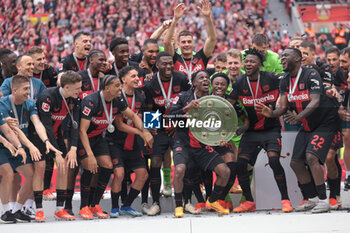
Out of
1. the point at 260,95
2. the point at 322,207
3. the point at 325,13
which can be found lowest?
the point at 322,207

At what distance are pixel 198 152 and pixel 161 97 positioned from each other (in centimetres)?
99

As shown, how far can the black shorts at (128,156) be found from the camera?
7.31 m

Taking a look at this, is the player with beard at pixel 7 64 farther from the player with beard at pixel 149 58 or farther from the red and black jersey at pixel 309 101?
the red and black jersey at pixel 309 101

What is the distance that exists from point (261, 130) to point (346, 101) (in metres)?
1.15

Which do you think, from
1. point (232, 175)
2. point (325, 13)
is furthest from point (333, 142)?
point (325, 13)

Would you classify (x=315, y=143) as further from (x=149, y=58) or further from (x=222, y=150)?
(x=149, y=58)

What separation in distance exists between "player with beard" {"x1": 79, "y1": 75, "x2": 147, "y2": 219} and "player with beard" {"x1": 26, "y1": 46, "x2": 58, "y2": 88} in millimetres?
1280

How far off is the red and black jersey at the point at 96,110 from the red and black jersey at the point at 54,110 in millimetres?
136

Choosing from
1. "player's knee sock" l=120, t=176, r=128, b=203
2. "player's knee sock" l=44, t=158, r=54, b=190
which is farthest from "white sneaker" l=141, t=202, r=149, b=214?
"player's knee sock" l=44, t=158, r=54, b=190

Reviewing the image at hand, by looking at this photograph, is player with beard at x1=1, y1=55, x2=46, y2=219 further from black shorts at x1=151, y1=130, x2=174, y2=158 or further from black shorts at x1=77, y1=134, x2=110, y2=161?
black shorts at x1=151, y1=130, x2=174, y2=158

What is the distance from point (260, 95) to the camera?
285 inches

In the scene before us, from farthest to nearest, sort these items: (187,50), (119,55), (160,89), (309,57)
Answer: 1. (187,50)
2. (119,55)
3. (309,57)
4. (160,89)

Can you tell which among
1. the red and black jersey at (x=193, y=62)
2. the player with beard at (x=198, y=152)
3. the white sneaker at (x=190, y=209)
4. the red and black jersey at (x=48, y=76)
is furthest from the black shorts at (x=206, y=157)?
the red and black jersey at (x=48, y=76)

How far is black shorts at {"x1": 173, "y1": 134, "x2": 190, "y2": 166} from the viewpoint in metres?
7.09
